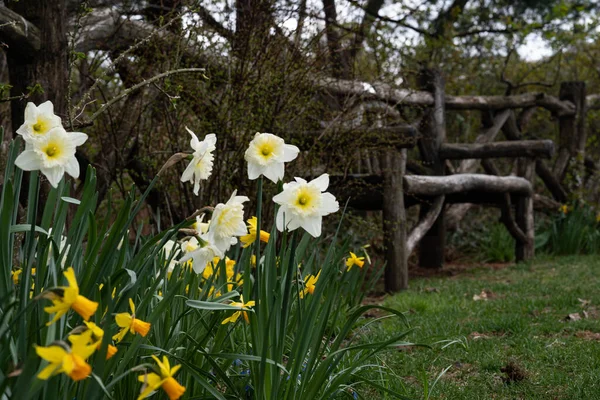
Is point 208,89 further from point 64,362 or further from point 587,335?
point 64,362

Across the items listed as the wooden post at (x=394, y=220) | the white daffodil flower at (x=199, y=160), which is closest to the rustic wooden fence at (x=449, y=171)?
the wooden post at (x=394, y=220)

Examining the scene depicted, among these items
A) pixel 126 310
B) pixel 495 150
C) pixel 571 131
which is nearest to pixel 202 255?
pixel 126 310

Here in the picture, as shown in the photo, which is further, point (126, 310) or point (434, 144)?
point (434, 144)

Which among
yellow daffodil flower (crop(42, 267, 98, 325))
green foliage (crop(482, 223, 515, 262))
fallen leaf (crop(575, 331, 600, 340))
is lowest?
green foliage (crop(482, 223, 515, 262))

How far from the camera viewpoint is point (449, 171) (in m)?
7.79

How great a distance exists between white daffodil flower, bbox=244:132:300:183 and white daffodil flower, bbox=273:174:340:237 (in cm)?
8

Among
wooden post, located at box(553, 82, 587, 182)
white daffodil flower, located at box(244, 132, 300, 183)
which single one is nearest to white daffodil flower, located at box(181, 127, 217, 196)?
white daffodil flower, located at box(244, 132, 300, 183)

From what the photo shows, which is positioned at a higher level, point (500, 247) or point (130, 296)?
point (130, 296)

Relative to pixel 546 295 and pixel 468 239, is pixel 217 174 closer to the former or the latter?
pixel 546 295

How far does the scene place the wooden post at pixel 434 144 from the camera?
7145mm

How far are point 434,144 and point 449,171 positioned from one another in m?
0.65

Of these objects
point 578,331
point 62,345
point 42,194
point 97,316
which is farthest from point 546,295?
point 62,345

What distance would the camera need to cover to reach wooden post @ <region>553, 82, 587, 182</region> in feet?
31.1

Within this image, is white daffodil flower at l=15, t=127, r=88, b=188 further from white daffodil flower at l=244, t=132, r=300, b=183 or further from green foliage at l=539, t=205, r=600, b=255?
green foliage at l=539, t=205, r=600, b=255
